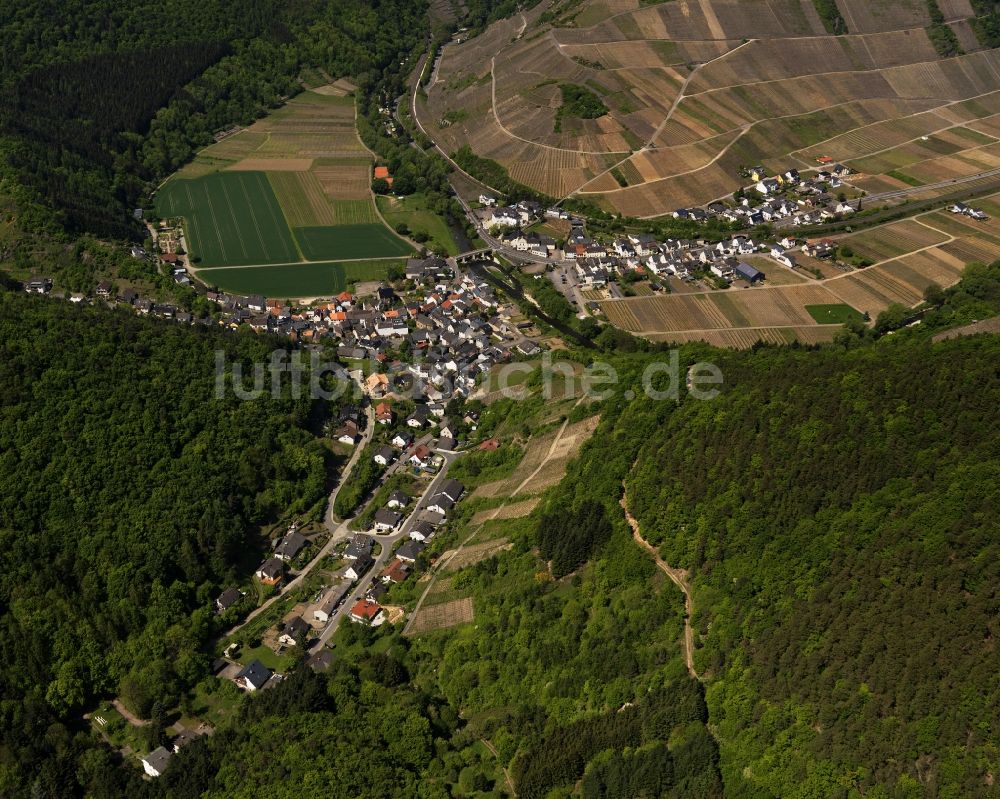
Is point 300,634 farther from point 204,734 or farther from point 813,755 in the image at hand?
point 813,755

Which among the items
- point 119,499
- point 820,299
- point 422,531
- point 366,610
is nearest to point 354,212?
point 820,299

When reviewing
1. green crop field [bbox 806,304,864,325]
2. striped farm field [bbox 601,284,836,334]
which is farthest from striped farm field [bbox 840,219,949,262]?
green crop field [bbox 806,304,864,325]

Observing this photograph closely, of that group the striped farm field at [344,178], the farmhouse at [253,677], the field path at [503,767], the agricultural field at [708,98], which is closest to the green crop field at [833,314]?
the agricultural field at [708,98]

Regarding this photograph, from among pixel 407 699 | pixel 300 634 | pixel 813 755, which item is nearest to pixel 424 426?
pixel 300 634

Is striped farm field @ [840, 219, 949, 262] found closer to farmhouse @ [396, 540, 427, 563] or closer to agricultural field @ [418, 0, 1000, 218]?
agricultural field @ [418, 0, 1000, 218]

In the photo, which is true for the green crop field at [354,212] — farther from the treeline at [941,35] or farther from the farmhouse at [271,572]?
the treeline at [941,35]

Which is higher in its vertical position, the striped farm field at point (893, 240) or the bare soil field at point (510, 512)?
the bare soil field at point (510, 512)
